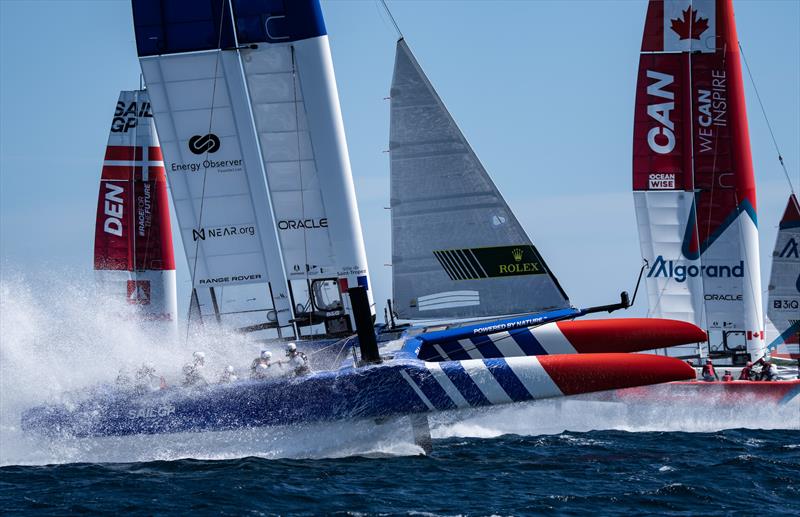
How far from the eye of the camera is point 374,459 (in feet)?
44.5

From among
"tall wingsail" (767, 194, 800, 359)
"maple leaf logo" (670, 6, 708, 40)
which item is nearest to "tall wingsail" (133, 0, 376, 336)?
"maple leaf logo" (670, 6, 708, 40)

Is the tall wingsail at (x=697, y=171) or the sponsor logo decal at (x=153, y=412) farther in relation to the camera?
the tall wingsail at (x=697, y=171)

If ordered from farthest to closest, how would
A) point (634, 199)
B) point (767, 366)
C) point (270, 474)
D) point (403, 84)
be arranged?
1. point (634, 199)
2. point (767, 366)
3. point (403, 84)
4. point (270, 474)

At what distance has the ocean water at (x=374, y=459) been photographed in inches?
449

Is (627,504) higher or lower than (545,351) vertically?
lower

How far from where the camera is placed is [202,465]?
13.2 meters

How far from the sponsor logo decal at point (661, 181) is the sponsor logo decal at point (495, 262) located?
693 cm

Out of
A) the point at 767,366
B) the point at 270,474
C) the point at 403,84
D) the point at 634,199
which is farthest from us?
the point at 634,199

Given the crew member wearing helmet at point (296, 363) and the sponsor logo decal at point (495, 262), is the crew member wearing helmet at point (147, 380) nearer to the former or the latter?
the crew member wearing helmet at point (296, 363)

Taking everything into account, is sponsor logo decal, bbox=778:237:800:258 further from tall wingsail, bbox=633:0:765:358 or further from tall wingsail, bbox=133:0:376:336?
tall wingsail, bbox=133:0:376:336

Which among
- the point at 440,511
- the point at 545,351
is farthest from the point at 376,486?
the point at 545,351

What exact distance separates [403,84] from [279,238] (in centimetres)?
277

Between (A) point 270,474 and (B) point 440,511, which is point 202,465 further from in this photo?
(B) point 440,511

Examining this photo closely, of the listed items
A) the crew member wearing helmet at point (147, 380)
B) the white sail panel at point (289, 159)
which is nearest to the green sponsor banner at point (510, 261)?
the white sail panel at point (289, 159)
